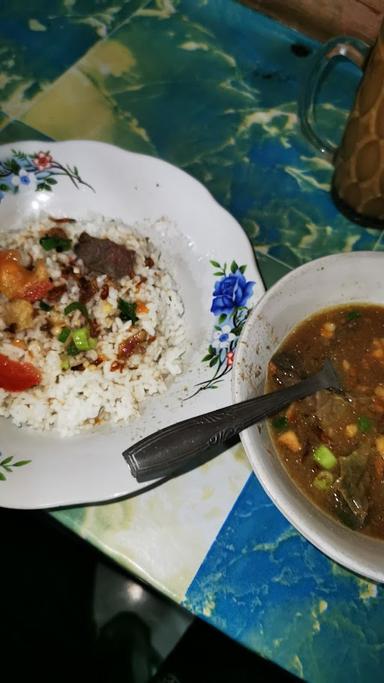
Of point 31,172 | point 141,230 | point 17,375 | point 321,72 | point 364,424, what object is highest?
point 321,72

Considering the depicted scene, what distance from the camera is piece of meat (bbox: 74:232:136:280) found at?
2.41 meters

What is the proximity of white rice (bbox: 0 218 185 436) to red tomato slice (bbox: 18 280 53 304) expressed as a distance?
0.04 m

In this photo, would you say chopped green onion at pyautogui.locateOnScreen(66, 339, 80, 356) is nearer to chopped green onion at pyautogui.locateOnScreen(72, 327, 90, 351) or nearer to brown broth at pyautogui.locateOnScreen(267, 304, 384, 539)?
chopped green onion at pyautogui.locateOnScreen(72, 327, 90, 351)

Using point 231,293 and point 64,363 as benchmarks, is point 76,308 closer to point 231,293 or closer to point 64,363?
point 64,363

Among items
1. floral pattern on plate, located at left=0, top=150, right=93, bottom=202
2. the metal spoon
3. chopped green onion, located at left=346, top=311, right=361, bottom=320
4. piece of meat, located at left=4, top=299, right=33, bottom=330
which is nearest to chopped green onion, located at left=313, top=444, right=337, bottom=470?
the metal spoon

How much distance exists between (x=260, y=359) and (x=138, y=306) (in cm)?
70

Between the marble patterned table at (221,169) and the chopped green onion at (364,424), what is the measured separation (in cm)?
46

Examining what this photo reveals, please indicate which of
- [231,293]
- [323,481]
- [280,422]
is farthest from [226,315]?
[323,481]

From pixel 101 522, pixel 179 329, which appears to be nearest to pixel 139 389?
pixel 179 329

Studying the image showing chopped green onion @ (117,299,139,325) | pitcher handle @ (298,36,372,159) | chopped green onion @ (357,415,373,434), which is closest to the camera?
chopped green onion @ (357,415,373,434)

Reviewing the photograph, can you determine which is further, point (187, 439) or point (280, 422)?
point (280, 422)

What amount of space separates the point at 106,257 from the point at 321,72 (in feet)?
4.47

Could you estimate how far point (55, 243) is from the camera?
2463 millimetres

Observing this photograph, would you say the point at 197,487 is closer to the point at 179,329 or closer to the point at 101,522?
the point at 101,522
